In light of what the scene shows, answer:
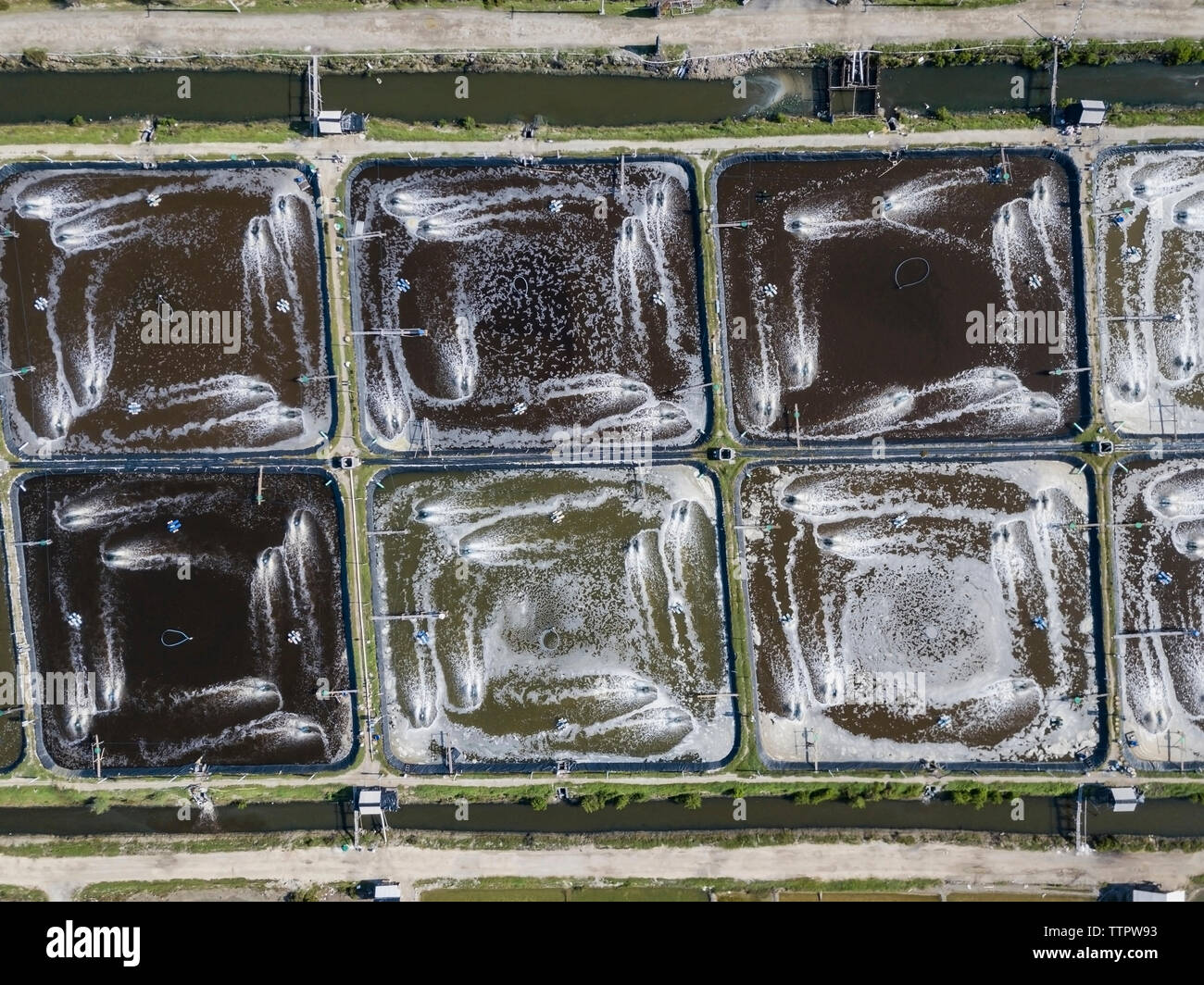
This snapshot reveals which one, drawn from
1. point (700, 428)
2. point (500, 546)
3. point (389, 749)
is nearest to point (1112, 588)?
point (700, 428)

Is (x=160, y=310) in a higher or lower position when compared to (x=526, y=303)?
higher

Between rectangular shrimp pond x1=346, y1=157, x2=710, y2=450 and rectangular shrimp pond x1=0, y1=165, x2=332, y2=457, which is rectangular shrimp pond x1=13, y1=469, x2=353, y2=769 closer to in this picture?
rectangular shrimp pond x1=0, y1=165, x2=332, y2=457

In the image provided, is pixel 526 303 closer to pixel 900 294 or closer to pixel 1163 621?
pixel 900 294

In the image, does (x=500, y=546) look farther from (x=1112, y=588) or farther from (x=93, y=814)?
(x=1112, y=588)

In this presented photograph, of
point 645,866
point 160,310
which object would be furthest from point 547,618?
point 160,310

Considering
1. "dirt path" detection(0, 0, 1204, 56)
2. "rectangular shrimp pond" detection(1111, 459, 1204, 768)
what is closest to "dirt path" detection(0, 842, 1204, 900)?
"rectangular shrimp pond" detection(1111, 459, 1204, 768)

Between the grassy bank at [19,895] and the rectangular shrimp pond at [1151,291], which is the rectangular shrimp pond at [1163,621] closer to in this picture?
the rectangular shrimp pond at [1151,291]
